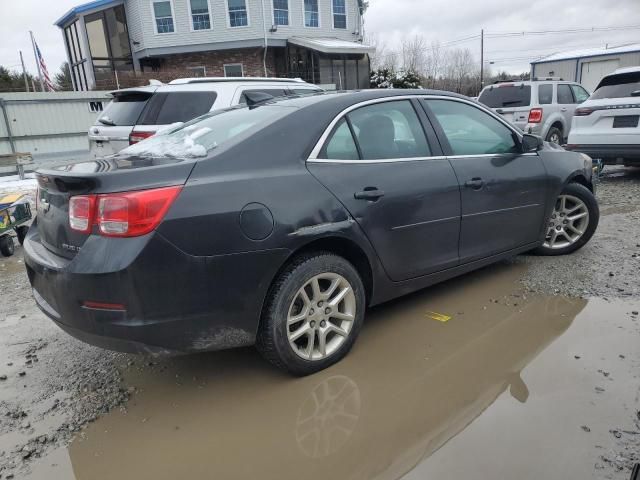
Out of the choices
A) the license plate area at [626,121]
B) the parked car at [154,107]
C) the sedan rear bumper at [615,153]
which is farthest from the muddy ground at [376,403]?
the license plate area at [626,121]

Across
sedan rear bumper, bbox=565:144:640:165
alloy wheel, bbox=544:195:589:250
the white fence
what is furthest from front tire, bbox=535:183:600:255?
the white fence

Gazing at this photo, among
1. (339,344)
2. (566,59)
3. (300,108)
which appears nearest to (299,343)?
(339,344)

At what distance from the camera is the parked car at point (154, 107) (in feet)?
21.6

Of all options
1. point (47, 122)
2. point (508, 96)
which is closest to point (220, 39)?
point (47, 122)

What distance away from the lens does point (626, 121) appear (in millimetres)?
7770

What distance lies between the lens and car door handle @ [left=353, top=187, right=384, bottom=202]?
304 cm

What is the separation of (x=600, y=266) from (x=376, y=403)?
2.92 m

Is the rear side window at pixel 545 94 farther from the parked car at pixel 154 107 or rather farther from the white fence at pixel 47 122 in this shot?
the white fence at pixel 47 122

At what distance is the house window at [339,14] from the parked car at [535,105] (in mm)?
15117

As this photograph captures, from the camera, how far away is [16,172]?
1302cm

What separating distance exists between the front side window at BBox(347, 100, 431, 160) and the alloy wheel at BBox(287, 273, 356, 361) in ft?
2.78

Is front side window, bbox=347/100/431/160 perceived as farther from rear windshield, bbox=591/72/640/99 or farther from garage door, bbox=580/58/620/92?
garage door, bbox=580/58/620/92

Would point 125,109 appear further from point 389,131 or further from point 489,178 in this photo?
point 489,178

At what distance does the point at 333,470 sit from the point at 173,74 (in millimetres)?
22841
